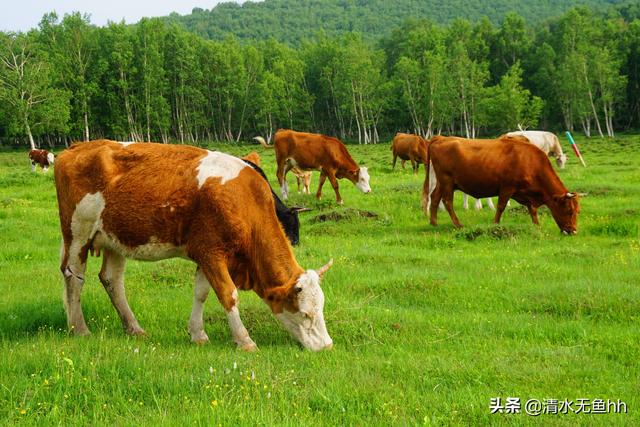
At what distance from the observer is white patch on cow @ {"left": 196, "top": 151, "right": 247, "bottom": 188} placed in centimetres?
678

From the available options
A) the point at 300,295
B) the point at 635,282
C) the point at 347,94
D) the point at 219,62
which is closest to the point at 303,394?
the point at 300,295

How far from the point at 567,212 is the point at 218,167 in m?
9.70

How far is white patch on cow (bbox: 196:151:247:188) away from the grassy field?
1.89 meters

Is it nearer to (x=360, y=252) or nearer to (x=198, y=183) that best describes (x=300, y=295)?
(x=198, y=183)

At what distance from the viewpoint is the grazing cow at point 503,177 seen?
550 inches

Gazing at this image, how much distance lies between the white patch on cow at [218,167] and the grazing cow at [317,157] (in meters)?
12.9


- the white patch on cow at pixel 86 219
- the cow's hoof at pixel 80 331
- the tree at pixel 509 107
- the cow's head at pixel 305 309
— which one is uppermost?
the white patch on cow at pixel 86 219

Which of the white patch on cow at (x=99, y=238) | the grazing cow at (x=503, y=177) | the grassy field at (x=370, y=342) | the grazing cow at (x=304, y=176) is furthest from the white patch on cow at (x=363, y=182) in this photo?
the white patch on cow at (x=99, y=238)

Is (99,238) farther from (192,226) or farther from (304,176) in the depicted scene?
(304,176)

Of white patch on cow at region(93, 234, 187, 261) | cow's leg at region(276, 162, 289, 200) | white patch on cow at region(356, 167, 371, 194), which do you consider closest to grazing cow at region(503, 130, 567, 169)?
white patch on cow at region(356, 167, 371, 194)

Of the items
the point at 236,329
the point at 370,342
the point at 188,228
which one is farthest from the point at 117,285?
the point at 370,342

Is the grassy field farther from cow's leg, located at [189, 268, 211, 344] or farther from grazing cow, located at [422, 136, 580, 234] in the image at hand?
grazing cow, located at [422, 136, 580, 234]

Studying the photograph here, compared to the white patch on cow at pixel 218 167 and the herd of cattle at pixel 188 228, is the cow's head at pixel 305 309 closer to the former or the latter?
the herd of cattle at pixel 188 228

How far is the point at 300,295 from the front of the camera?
6.54m
